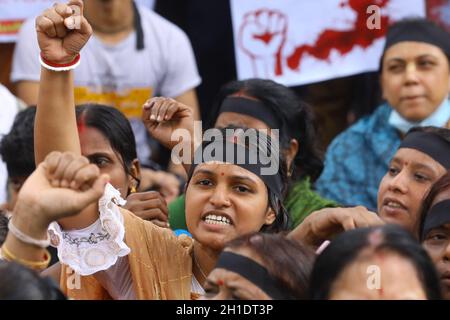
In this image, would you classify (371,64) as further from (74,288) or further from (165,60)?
(74,288)

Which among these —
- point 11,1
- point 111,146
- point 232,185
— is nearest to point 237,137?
point 232,185

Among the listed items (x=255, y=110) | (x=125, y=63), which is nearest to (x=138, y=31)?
(x=125, y=63)

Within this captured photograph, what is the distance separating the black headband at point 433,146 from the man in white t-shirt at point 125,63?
200cm

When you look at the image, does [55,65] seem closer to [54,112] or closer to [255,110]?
[54,112]

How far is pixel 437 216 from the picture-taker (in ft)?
12.6

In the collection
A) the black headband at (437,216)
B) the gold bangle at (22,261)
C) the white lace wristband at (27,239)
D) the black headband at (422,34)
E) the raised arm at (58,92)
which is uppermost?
the raised arm at (58,92)

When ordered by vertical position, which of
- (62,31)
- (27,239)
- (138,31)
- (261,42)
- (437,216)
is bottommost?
(437,216)

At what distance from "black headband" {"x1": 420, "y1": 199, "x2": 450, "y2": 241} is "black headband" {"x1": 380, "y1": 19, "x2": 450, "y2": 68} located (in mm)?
1961

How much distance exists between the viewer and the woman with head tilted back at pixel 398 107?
5.64 metres

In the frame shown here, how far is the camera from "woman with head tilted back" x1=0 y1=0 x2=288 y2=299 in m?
3.59

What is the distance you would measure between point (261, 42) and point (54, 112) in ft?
9.10

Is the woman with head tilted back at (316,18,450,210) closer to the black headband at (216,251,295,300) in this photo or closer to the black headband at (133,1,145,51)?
the black headband at (133,1,145,51)

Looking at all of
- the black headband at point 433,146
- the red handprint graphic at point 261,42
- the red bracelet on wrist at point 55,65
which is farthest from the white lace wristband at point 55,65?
the red handprint graphic at point 261,42

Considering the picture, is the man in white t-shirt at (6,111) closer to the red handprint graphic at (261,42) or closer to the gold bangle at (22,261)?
the red handprint graphic at (261,42)
